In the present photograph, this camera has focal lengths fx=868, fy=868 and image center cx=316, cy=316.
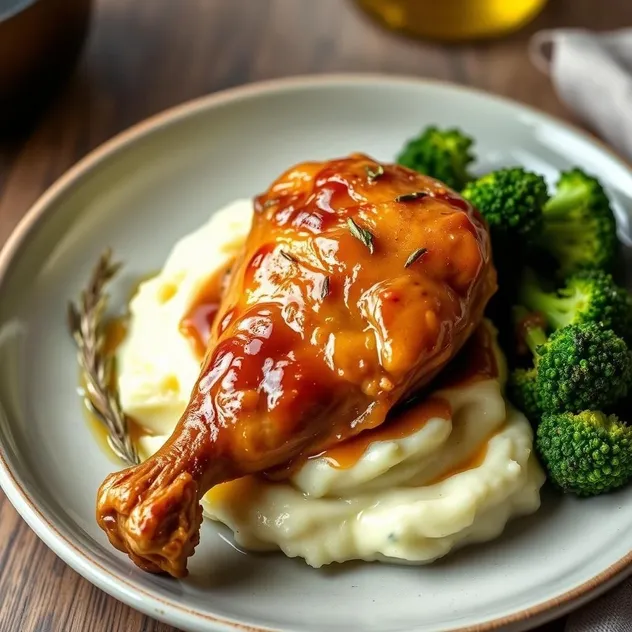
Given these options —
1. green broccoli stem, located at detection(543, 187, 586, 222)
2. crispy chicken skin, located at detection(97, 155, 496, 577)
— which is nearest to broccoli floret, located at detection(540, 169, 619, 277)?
green broccoli stem, located at detection(543, 187, 586, 222)

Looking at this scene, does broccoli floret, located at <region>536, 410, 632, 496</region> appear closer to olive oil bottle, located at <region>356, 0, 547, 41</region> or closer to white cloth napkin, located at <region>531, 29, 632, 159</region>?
white cloth napkin, located at <region>531, 29, 632, 159</region>

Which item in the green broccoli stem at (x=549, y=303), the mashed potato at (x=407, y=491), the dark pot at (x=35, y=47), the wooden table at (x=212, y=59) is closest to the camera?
the mashed potato at (x=407, y=491)

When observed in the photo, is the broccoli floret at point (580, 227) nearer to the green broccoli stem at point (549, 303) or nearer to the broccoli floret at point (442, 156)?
the green broccoli stem at point (549, 303)

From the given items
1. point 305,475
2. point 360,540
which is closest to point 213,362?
point 305,475

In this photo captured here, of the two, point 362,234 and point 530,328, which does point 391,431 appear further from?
point 530,328

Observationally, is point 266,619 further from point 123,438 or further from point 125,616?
point 123,438

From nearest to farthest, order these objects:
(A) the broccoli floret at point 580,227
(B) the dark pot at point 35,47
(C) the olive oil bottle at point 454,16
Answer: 1. (A) the broccoli floret at point 580,227
2. (B) the dark pot at point 35,47
3. (C) the olive oil bottle at point 454,16

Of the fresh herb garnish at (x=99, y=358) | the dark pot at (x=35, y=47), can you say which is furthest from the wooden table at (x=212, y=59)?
the fresh herb garnish at (x=99, y=358)
